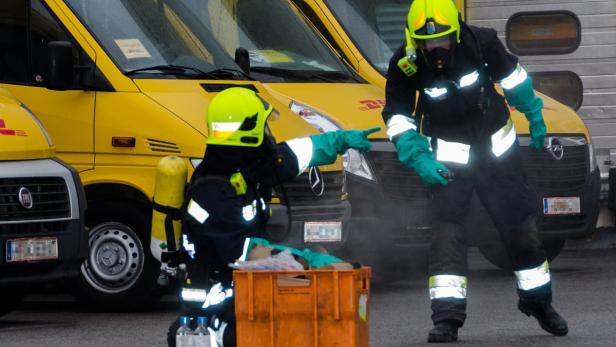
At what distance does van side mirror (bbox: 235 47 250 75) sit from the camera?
1194 cm

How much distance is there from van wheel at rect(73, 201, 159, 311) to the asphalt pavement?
116 millimetres

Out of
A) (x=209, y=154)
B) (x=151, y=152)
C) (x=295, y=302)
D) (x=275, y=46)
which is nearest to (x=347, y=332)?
(x=295, y=302)

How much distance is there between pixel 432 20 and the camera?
29.0 feet

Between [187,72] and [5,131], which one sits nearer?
[5,131]

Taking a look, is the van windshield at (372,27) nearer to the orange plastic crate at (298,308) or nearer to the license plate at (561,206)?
the license plate at (561,206)

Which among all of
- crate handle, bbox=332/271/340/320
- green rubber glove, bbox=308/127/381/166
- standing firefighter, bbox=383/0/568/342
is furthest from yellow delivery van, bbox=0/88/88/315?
crate handle, bbox=332/271/340/320

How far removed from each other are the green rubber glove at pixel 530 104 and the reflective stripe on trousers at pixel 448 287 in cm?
95

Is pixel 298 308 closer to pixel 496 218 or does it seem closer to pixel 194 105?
pixel 496 218

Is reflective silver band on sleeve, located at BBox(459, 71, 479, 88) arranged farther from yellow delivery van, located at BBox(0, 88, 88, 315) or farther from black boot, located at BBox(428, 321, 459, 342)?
yellow delivery van, located at BBox(0, 88, 88, 315)

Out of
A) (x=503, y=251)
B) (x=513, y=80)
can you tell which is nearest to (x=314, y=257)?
(x=513, y=80)

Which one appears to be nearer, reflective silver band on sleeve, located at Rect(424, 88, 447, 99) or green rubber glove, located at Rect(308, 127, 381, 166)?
green rubber glove, located at Rect(308, 127, 381, 166)

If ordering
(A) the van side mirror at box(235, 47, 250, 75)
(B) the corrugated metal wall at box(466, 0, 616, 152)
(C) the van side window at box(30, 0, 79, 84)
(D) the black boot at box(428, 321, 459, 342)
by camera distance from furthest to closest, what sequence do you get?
(B) the corrugated metal wall at box(466, 0, 616, 152)
(A) the van side mirror at box(235, 47, 250, 75)
(C) the van side window at box(30, 0, 79, 84)
(D) the black boot at box(428, 321, 459, 342)

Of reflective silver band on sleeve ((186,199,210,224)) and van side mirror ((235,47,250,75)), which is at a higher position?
van side mirror ((235,47,250,75))

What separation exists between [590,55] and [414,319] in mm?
4710
